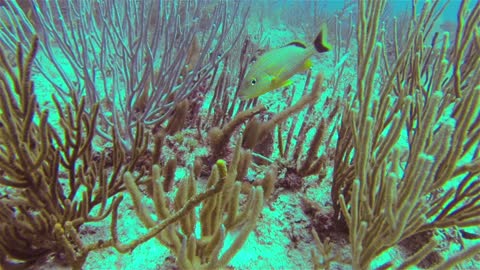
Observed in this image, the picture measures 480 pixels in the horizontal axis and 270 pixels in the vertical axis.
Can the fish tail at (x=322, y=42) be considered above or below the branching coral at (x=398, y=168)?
above

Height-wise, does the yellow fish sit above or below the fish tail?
below

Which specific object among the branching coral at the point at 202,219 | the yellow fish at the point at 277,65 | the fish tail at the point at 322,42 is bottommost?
the branching coral at the point at 202,219

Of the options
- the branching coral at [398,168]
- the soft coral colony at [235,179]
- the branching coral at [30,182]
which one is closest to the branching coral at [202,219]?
the soft coral colony at [235,179]

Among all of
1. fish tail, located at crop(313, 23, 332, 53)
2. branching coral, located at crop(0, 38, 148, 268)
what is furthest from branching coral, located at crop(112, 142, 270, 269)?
fish tail, located at crop(313, 23, 332, 53)

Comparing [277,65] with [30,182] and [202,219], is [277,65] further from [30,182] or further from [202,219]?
[30,182]

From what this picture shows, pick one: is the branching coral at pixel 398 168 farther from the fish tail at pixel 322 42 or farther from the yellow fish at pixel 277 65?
the yellow fish at pixel 277 65

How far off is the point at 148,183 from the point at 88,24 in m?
1.96

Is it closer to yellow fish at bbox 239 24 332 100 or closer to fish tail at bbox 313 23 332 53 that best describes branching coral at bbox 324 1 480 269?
fish tail at bbox 313 23 332 53

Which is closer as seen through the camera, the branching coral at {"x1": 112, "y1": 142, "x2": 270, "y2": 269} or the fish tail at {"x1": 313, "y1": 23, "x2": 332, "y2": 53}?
the branching coral at {"x1": 112, "y1": 142, "x2": 270, "y2": 269}

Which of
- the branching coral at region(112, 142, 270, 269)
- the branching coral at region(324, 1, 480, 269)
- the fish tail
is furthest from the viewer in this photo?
the fish tail

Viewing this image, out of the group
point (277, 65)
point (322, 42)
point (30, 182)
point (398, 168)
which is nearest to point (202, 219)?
point (30, 182)

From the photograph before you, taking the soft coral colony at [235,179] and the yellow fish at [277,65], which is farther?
the yellow fish at [277,65]

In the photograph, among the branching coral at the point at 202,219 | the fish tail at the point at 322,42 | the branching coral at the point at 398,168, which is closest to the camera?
the branching coral at the point at 202,219

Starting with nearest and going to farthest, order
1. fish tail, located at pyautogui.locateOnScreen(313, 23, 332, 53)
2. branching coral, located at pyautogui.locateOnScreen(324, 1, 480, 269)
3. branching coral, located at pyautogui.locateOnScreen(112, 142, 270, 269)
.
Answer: branching coral, located at pyautogui.locateOnScreen(112, 142, 270, 269) → branching coral, located at pyautogui.locateOnScreen(324, 1, 480, 269) → fish tail, located at pyautogui.locateOnScreen(313, 23, 332, 53)
